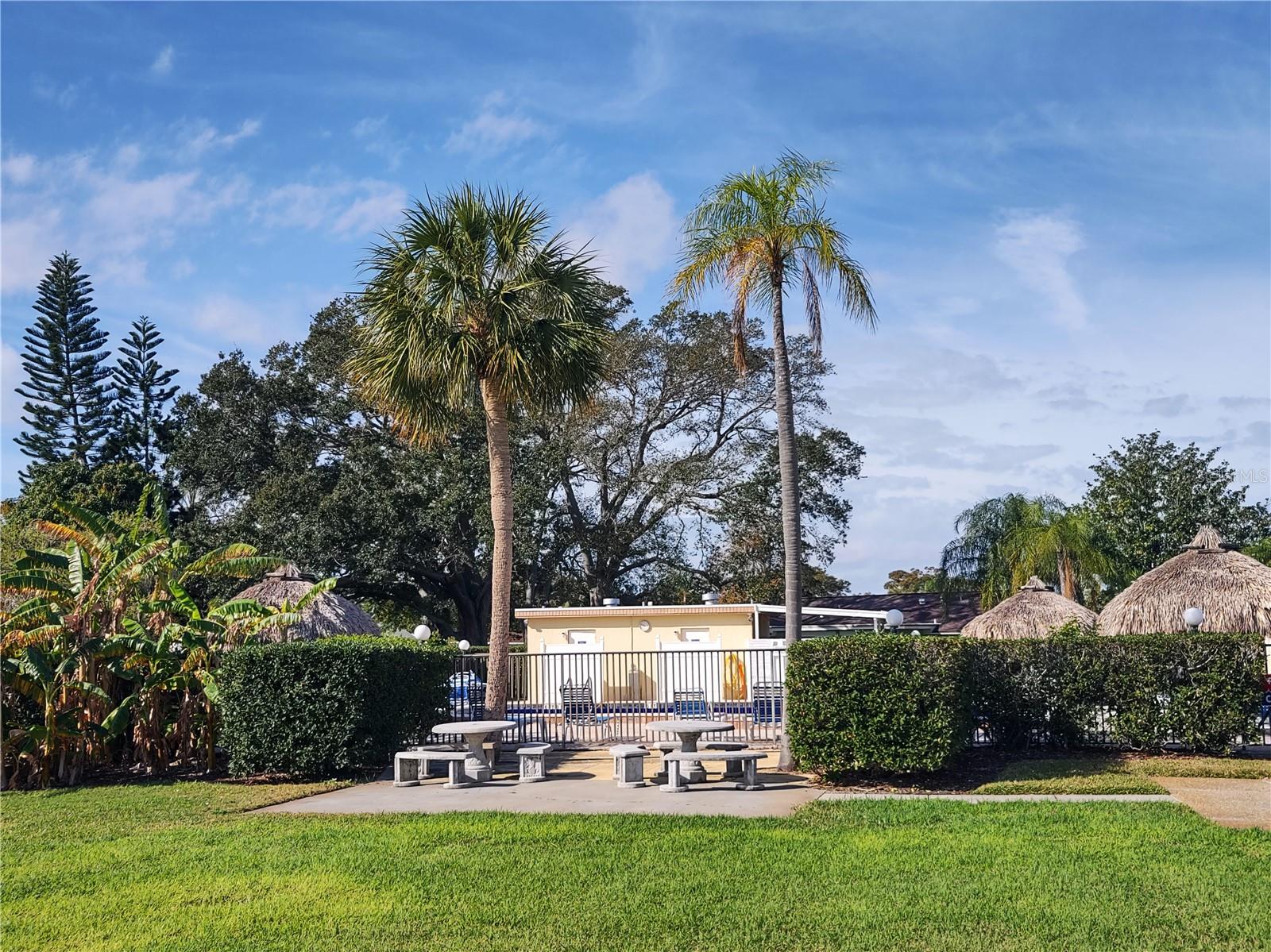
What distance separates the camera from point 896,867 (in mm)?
7844

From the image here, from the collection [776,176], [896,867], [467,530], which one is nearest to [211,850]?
[896,867]

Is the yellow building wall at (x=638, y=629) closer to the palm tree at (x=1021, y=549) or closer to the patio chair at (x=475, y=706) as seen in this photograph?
the patio chair at (x=475, y=706)

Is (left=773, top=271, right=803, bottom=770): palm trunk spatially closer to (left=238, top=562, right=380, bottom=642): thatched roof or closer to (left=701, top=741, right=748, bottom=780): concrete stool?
(left=701, top=741, right=748, bottom=780): concrete stool

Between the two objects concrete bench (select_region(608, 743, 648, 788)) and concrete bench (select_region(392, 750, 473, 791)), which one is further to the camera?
concrete bench (select_region(392, 750, 473, 791))

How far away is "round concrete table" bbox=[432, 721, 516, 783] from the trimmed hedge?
3.75 meters

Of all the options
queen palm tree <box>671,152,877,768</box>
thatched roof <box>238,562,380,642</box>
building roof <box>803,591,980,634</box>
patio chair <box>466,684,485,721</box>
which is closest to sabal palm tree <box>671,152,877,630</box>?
queen palm tree <box>671,152,877,768</box>

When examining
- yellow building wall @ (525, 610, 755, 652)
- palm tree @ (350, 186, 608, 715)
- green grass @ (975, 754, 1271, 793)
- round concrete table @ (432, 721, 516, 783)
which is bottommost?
green grass @ (975, 754, 1271, 793)

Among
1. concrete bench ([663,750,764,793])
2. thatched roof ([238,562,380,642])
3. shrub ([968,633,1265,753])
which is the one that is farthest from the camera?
thatched roof ([238,562,380,642])

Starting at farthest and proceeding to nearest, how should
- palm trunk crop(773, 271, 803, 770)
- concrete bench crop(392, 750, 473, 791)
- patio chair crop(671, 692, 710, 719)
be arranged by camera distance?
patio chair crop(671, 692, 710, 719) → palm trunk crop(773, 271, 803, 770) → concrete bench crop(392, 750, 473, 791)

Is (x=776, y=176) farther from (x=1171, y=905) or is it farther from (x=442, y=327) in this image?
(x=1171, y=905)

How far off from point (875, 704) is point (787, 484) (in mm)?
3484

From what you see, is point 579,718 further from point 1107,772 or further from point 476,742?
point 1107,772

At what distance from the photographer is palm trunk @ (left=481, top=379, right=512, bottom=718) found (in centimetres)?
1645

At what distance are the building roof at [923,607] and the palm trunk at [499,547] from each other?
2097cm
